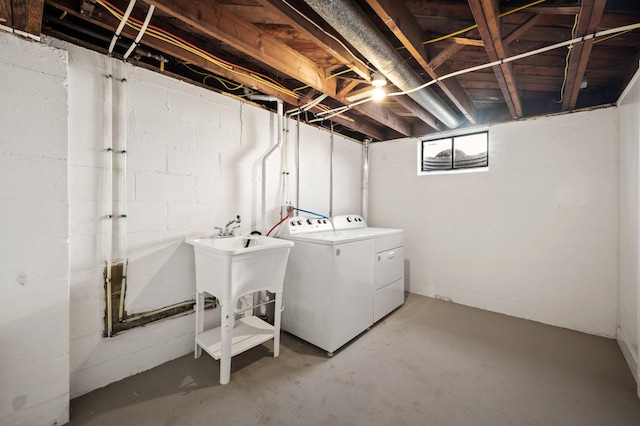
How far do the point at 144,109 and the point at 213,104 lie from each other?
1.66ft

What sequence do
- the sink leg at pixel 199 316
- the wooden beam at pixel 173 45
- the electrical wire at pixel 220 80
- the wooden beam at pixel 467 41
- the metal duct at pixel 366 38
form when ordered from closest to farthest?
the metal duct at pixel 366 38 → the wooden beam at pixel 173 45 → the wooden beam at pixel 467 41 → the sink leg at pixel 199 316 → the electrical wire at pixel 220 80

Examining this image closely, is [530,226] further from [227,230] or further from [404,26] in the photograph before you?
[227,230]

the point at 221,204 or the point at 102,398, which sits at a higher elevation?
the point at 221,204

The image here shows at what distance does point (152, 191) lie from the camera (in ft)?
5.94

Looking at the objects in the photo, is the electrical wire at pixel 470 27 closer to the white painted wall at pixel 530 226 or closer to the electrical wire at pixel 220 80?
the electrical wire at pixel 220 80

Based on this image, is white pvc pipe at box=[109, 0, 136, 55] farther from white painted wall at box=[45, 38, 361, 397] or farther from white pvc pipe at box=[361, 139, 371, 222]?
white pvc pipe at box=[361, 139, 371, 222]

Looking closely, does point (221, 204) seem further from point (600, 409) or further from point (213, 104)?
point (600, 409)

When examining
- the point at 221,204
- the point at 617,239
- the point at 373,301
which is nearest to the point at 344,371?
the point at 373,301

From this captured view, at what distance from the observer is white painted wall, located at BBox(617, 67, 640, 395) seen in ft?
5.84

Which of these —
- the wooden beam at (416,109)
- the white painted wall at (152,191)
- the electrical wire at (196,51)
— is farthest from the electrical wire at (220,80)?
the wooden beam at (416,109)

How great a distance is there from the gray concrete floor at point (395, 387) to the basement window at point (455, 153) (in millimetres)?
1837

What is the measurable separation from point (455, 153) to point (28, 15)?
3.61 m

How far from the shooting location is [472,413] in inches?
58.6

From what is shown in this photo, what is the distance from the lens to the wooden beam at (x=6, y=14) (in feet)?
3.89
